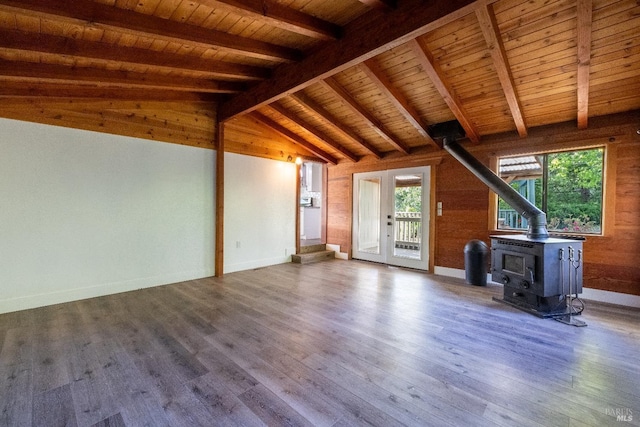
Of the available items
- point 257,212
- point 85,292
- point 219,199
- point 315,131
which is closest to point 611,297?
point 315,131

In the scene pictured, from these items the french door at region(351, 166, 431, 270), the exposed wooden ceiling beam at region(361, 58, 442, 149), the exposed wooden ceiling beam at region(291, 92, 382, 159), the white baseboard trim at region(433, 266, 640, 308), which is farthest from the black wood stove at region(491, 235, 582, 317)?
the exposed wooden ceiling beam at region(291, 92, 382, 159)

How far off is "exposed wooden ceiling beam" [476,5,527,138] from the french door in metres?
1.81

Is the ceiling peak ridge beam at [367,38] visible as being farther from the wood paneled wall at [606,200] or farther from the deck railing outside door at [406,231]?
the deck railing outside door at [406,231]

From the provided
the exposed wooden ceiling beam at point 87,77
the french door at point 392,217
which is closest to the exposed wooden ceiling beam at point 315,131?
the french door at point 392,217

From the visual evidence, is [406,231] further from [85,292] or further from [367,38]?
[85,292]

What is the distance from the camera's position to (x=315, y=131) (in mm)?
5594

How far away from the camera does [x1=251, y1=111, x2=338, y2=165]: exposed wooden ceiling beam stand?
5.52m

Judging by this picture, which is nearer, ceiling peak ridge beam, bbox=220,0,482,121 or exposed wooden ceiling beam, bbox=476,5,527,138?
ceiling peak ridge beam, bbox=220,0,482,121

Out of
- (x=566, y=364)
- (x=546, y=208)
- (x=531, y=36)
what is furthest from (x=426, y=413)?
(x=546, y=208)

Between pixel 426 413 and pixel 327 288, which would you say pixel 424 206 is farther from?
pixel 426 413

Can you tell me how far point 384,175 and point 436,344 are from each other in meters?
4.15

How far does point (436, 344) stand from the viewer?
2521 millimetres

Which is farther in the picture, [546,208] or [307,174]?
[307,174]
